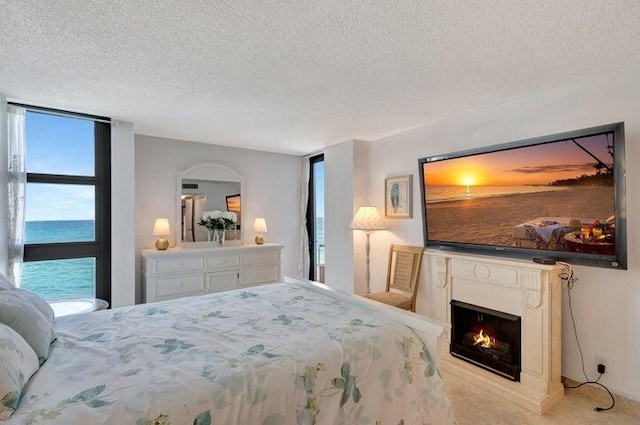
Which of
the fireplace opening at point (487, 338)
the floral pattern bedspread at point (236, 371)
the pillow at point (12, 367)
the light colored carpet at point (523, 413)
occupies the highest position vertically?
the pillow at point (12, 367)

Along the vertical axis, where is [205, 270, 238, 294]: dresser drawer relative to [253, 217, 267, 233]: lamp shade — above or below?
below

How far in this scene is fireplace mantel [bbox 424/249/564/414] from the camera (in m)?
2.35

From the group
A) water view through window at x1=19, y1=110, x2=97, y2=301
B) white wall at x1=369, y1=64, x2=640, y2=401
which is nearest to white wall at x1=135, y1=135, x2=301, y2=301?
water view through window at x1=19, y1=110, x2=97, y2=301

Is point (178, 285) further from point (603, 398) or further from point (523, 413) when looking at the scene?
point (603, 398)

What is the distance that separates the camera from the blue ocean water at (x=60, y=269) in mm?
3193

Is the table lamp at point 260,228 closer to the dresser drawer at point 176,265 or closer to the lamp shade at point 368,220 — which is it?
the dresser drawer at point 176,265

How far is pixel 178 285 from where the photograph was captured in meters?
3.98

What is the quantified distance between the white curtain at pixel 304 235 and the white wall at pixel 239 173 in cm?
9

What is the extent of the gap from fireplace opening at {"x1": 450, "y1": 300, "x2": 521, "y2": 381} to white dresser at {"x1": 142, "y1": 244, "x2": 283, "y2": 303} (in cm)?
263

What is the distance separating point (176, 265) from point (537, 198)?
3875 millimetres

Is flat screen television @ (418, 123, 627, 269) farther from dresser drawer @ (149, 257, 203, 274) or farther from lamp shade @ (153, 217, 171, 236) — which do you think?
lamp shade @ (153, 217, 171, 236)

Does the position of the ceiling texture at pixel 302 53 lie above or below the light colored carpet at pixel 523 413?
above

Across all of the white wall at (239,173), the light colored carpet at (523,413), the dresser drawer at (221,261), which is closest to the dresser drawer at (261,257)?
the dresser drawer at (221,261)

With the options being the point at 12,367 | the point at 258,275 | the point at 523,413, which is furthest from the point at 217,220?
the point at 523,413
